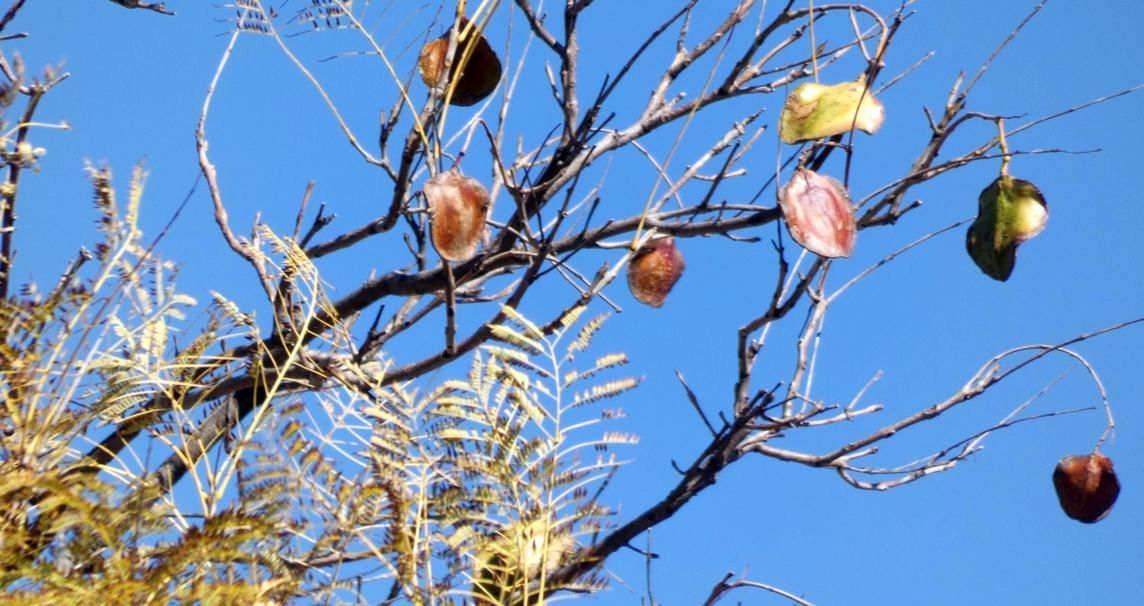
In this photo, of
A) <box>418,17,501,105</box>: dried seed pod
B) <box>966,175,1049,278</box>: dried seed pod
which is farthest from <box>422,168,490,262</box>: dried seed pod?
<box>966,175,1049,278</box>: dried seed pod

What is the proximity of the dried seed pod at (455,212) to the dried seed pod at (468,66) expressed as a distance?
0.41 m

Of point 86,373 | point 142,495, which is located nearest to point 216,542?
point 142,495

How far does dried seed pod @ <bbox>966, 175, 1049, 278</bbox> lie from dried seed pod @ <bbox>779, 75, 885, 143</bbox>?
0.42 metres

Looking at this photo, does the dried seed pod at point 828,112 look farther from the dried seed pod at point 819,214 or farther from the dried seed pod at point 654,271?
the dried seed pod at point 654,271

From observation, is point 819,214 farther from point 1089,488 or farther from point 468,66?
point 1089,488

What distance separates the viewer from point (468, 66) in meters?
2.77

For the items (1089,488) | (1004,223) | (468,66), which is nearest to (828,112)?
(1004,223)

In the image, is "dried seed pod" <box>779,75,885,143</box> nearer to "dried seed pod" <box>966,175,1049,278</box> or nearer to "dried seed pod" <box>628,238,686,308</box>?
"dried seed pod" <box>966,175,1049,278</box>

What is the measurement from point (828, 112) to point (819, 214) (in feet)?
0.71

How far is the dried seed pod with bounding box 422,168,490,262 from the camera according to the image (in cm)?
229

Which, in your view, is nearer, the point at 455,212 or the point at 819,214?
the point at 819,214

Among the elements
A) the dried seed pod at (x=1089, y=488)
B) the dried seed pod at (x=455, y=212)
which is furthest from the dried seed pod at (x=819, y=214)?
the dried seed pod at (x=1089, y=488)

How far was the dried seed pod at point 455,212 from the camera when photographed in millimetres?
2293

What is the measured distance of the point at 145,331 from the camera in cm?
230
